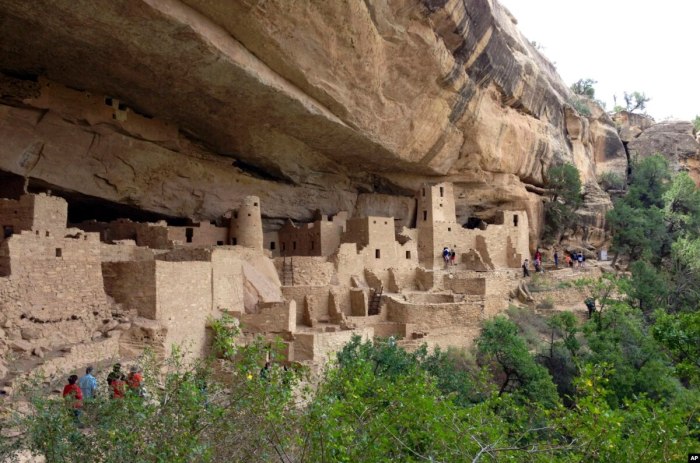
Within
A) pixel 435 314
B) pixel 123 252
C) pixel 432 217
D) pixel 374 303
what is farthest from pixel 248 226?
pixel 432 217

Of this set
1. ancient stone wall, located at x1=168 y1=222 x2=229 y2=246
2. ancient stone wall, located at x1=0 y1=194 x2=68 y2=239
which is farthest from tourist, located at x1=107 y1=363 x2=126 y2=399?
ancient stone wall, located at x1=168 y1=222 x2=229 y2=246

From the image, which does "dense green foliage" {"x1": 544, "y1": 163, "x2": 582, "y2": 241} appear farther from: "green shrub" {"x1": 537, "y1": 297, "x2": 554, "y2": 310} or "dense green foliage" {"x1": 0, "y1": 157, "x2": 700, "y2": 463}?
"dense green foliage" {"x1": 0, "y1": 157, "x2": 700, "y2": 463}

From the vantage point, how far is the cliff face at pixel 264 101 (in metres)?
11.6

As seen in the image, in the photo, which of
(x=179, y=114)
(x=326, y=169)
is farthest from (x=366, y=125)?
(x=179, y=114)

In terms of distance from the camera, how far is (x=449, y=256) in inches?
808

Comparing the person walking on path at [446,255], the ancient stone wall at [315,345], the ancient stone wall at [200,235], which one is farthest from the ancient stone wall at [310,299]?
the person walking on path at [446,255]

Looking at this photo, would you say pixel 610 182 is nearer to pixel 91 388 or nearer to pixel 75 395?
pixel 91 388

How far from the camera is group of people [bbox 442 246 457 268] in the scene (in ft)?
67.3

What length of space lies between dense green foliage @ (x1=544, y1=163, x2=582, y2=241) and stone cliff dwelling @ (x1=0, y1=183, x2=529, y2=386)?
272cm

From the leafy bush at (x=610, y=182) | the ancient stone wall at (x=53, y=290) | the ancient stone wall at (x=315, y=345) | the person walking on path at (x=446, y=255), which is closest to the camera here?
the ancient stone wall at (x=53, y=290)

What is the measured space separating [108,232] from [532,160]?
15604 mm

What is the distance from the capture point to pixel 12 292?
28.8 ft

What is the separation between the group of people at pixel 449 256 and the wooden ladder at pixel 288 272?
6741 mm

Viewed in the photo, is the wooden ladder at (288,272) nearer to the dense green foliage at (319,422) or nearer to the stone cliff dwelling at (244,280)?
the stone cliff dwelling at (244,280)
